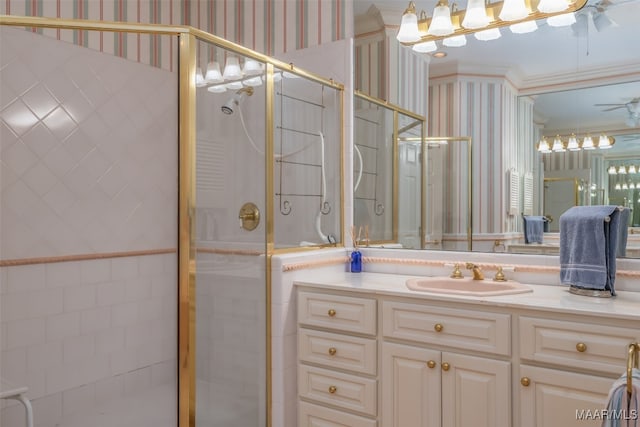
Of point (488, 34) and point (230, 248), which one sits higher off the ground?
point (488, 34)

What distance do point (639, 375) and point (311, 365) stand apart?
57.5 inches

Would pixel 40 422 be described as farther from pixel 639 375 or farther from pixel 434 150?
pixel 639 375

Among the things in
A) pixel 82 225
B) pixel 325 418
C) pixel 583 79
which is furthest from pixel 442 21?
pixel 82 225

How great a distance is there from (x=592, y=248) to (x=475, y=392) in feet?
2.36

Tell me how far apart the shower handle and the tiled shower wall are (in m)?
0.54

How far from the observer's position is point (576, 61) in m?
2.16

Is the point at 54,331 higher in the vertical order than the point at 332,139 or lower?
lower

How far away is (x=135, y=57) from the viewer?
314 cm

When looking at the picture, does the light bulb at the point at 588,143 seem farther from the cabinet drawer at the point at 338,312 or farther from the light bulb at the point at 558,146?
the cabinet drawer at the point at 338,312

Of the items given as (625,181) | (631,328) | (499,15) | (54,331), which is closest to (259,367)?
(54,331)

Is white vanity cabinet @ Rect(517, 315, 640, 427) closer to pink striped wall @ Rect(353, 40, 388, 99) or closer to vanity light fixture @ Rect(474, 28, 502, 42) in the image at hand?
vanity light fixture @ Rect(474, 28, 502, 42)

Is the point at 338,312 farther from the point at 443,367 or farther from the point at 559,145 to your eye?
the point at 559,145

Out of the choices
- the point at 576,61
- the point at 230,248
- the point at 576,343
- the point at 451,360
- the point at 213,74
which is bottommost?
the point at 451,360

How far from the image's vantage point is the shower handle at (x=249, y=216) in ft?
7.09
